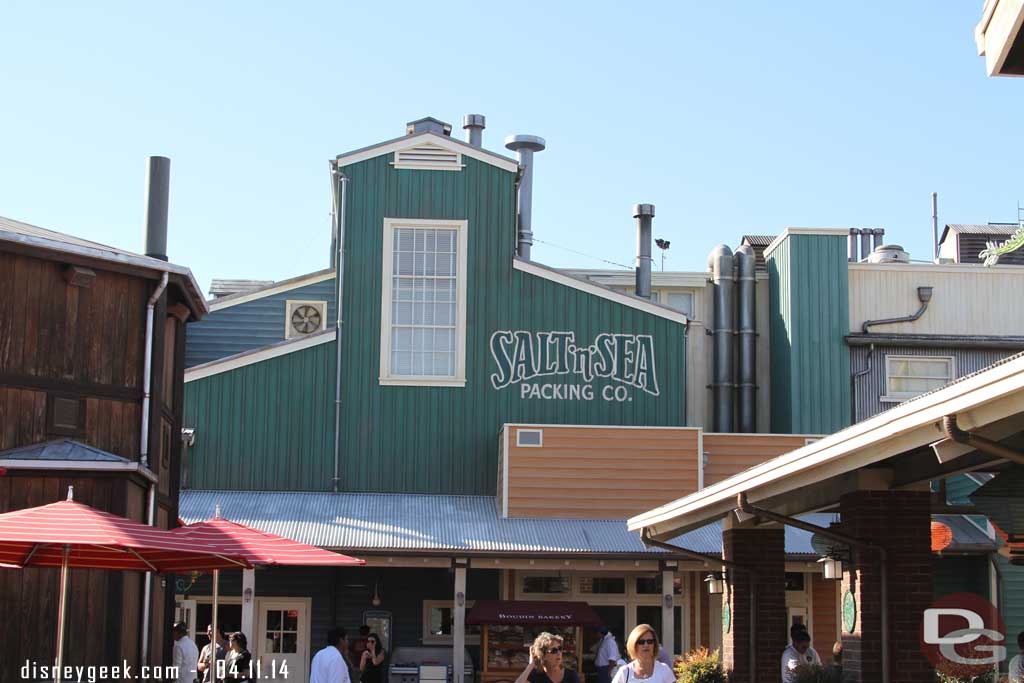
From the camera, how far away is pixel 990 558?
81.5 ft

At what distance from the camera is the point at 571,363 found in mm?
26797

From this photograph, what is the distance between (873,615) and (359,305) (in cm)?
1609

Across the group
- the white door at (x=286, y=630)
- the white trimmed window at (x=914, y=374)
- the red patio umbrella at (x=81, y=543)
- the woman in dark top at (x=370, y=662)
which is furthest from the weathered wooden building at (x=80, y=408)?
the white trimmed window at (x=914, y=374)

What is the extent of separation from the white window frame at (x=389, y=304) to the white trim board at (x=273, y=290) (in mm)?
1357

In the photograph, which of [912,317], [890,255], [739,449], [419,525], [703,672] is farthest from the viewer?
[890,255]

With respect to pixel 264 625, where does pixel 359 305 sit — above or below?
above

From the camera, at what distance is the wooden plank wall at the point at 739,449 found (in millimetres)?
25750

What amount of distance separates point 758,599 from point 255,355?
42.2ft

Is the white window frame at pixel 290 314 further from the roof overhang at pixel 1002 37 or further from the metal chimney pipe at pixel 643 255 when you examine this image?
the roof overhang at pixel 1002 37

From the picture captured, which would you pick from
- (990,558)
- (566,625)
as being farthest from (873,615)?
(990,558)

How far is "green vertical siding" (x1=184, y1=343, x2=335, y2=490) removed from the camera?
25.8 meters

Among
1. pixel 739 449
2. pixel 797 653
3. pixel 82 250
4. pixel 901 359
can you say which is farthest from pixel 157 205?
pixel 901 359

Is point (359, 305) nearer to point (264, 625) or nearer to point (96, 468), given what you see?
point (264, 625)

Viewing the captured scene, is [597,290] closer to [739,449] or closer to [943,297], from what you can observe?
[739,449]
